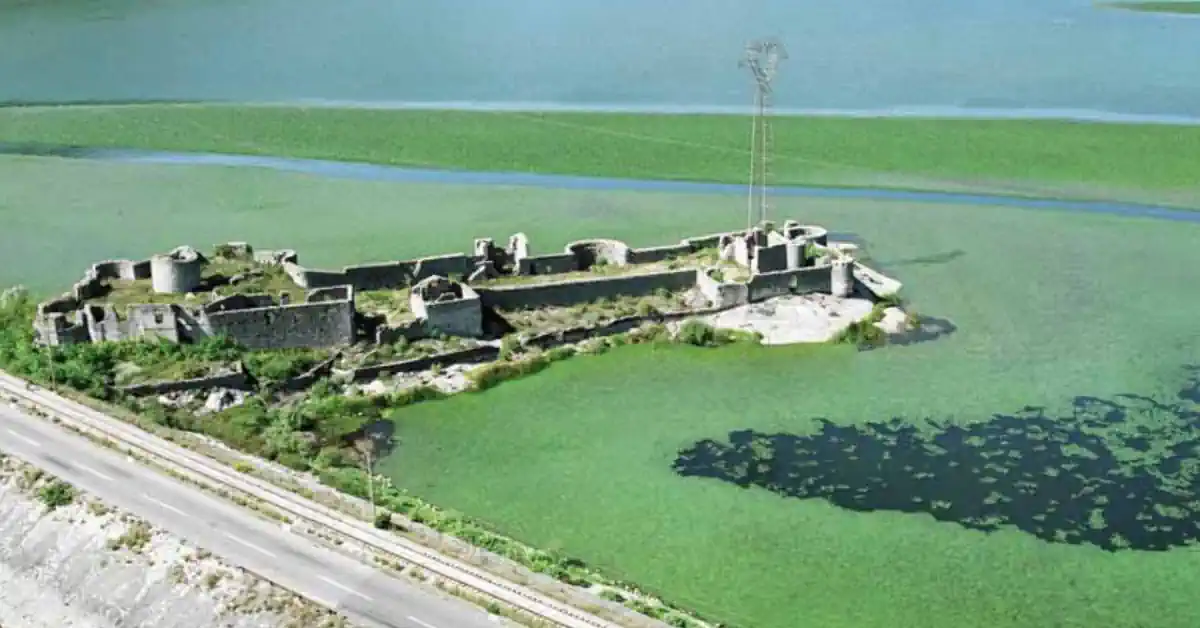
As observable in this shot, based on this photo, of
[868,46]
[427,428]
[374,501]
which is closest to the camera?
[374,501]

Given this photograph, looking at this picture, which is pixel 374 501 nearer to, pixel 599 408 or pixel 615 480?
pixel 615 480

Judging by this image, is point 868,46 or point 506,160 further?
point 868,46

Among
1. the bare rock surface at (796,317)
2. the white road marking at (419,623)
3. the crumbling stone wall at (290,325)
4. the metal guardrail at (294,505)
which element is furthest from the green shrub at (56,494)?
the bare rock surface at (796,317)

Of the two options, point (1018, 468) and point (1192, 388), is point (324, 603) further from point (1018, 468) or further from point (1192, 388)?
point (1192, 388)

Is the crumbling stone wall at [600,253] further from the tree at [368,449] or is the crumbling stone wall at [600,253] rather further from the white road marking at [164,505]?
the white road marking at [164,505]

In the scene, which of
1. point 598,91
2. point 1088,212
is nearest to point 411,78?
point 598,91

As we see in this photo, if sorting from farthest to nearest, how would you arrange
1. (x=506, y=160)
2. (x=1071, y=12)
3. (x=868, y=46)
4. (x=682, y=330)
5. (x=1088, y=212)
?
(x=1071, y=12) < (x=868, y=46) < (x=506, y=160) < (x=1088, y=212) < (x=682, y=330)

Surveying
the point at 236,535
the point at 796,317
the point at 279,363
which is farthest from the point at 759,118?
the point at 236,535
